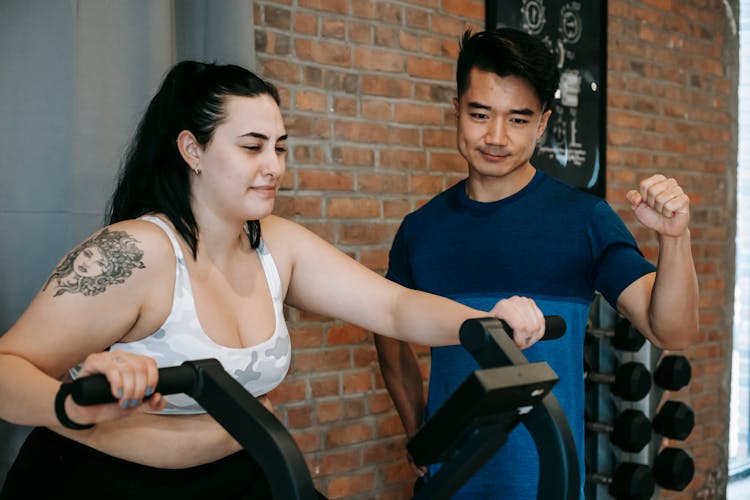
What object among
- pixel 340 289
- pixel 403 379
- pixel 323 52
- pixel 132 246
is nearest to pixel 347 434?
pixel 403 379

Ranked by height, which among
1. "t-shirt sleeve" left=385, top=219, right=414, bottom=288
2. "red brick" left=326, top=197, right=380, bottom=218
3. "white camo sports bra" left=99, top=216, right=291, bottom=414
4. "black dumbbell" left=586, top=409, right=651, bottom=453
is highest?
"red brick" left=326, top=197, right=380, bottom=218

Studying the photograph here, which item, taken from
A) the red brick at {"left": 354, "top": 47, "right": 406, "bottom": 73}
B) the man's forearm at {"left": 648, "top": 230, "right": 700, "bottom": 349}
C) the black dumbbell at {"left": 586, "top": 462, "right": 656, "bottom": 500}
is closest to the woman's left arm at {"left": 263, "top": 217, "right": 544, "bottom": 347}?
the man's forearm at {"left": 648, "top": 230, "right": 700, "bottom": 349}

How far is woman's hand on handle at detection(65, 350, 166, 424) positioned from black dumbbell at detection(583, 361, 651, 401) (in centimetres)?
181

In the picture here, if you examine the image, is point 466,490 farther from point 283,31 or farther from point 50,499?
point 283,31

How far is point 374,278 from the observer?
68.0 inches

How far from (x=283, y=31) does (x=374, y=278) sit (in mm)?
928

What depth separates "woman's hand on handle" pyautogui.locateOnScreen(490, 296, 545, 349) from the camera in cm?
143

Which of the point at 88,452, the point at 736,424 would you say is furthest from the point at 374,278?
the point at 736,424

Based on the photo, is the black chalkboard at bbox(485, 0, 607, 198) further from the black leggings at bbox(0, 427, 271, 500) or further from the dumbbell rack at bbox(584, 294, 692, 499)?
the black leggings at bbox(0, 427, 271, 500)

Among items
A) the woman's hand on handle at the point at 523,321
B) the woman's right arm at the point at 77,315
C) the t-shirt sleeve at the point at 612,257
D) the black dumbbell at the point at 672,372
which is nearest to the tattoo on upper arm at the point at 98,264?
the woman's right arm at the point at 77,315

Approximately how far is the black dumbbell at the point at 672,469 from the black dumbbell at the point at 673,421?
0.06 m

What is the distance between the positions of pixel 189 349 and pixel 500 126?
31.9 inches

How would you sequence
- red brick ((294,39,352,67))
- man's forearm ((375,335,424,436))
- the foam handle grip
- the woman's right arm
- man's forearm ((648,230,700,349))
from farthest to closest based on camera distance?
red brick ((294,39,352,67)) < man's forearm ((375,335,424,436)) < man's forearm ((648,230,700,349)) < the woman's right arm < the foam handle grip

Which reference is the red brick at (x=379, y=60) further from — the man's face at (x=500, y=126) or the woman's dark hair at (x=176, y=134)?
the woman's dark hair at (x=176, y=134)
